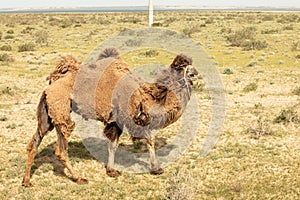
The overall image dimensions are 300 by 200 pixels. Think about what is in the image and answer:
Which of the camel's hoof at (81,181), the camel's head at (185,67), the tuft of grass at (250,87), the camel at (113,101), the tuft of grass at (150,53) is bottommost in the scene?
the tuft of grass at (250,87)

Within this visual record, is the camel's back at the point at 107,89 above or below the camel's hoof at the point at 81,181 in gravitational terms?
above

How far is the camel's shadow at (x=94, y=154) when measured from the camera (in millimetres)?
9359

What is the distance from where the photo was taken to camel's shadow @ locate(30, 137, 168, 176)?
9.36m

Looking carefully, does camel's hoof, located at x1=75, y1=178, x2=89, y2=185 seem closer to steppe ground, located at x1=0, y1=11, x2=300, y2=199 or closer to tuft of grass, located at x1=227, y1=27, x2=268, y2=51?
steppe ground, located at x1=0, y1=11, x2=300, y2=199

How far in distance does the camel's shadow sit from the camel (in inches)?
44.2

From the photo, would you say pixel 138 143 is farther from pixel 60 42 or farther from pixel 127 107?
pixel 60 42

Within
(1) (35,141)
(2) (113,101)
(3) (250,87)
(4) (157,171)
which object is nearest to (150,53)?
(3) (250,87)

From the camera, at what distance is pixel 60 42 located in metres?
37.2

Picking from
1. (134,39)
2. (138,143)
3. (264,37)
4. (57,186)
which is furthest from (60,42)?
(57,186)

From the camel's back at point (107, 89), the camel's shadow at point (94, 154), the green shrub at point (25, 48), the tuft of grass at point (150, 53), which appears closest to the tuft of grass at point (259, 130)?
the camel's shadow at point (94, 154)

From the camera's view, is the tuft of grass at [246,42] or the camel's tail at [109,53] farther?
the tuft of grass at [246,42]

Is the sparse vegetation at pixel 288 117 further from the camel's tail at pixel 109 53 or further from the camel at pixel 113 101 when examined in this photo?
the camel's tail at pixel 109 53

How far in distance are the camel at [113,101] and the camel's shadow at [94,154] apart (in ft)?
3.68

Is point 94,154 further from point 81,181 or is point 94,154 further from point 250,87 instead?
point 250,87
